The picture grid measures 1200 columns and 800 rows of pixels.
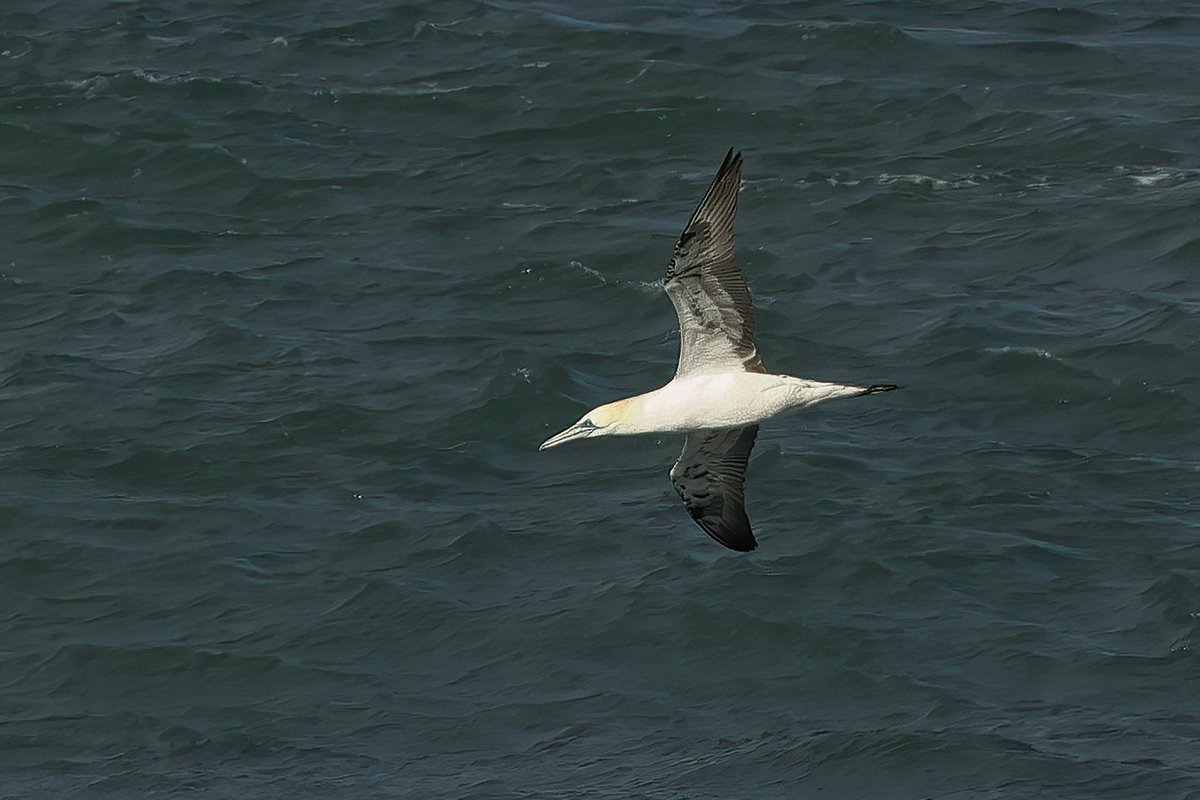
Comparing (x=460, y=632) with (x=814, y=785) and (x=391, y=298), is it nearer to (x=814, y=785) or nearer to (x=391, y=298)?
(x=814, y=785)

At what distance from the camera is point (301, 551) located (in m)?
17.8

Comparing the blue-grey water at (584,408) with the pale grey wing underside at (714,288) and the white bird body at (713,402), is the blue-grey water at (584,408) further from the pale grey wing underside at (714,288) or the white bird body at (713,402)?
the pale grey wing underside at (714,288)

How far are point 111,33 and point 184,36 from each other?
105cm

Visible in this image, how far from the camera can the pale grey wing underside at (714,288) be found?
11109mm

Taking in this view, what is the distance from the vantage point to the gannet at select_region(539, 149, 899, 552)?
11148 mm

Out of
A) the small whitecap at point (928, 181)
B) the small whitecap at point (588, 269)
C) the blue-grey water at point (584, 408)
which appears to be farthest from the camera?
the small whitecap at point (928, 181)

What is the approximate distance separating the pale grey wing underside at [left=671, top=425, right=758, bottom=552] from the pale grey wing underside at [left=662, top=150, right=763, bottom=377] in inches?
26.2

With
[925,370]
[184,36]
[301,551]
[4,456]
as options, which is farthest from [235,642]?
[184,36]

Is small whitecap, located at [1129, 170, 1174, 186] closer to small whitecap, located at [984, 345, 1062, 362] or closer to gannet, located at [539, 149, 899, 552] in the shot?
small whitecap, located at [984, 345, 1062, 362]

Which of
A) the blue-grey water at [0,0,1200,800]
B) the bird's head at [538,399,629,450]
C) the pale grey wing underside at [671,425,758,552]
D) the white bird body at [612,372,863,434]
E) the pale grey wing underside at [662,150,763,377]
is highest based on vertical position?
the pale grey wing underside at [662,150,763,377]

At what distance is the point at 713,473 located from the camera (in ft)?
40.5

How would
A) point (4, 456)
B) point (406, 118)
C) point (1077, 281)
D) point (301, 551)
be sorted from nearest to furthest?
1. point (301, 551)
2. point (4, 456)
3. point (1077, 281)
4. point (406, 118)

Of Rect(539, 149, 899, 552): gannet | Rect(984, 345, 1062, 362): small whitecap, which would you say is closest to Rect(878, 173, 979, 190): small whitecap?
Rect(984, 345, 1062, 362): small whitecap

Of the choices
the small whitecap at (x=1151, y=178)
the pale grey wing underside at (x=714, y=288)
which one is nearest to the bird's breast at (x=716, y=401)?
the pale grey wing underside at (x=714, y=288)
